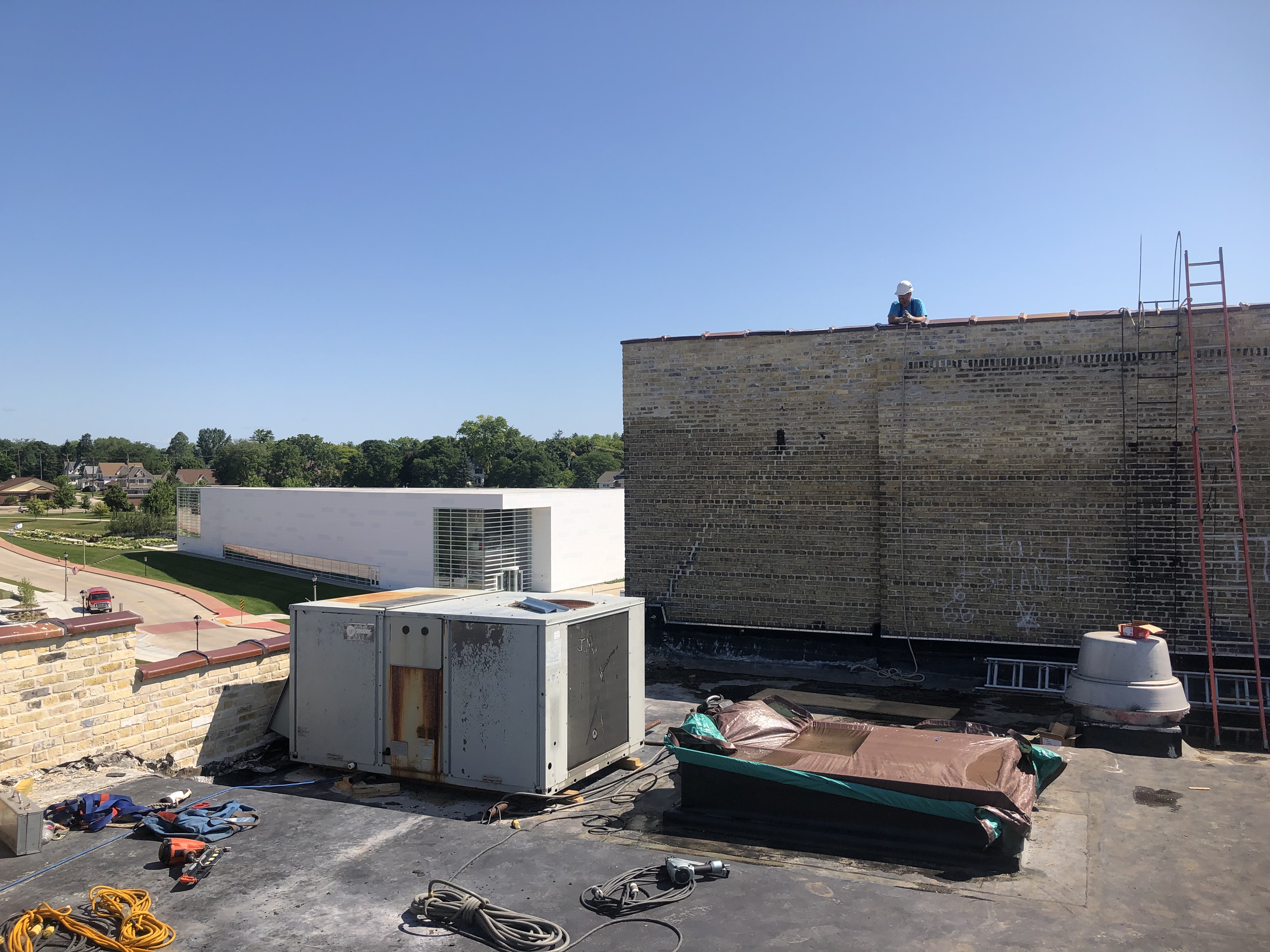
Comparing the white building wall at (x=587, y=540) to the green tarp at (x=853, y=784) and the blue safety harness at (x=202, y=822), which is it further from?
the blue safety harness at (x=202, y=822)

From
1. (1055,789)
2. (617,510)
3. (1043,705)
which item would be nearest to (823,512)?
(1043,705)

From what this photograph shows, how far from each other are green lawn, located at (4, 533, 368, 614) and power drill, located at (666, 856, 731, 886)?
2420cm

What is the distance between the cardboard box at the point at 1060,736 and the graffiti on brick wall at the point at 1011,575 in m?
3.30

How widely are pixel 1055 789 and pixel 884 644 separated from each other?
608cm

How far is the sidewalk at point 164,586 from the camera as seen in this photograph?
31328 mm

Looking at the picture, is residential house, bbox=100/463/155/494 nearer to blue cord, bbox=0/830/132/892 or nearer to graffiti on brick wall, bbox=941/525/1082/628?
graffiti on brick wall, bbox=941/525/1082/628

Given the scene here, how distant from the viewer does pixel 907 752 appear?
777 cm

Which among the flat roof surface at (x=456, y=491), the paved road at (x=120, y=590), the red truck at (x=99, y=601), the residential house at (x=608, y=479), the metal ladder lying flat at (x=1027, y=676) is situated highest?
the residential house at (x=608, y=479)

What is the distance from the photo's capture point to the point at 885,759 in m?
7.57

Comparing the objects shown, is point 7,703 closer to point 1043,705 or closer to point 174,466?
point 1043,705

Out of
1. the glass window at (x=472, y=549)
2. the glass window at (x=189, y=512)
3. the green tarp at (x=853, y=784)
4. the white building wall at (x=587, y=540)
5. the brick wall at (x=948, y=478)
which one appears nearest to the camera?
the green tarp at (x=853, y=784)

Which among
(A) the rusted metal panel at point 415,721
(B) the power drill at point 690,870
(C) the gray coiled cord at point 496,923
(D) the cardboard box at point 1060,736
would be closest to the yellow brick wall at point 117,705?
(A) the rusted metal panel at point 415,721

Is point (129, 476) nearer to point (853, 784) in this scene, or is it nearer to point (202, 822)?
point (202, 822)

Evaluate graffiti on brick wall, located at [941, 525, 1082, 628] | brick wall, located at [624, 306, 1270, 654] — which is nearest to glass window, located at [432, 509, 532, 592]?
brick wall, located at [624, 306, 1270, 654]
